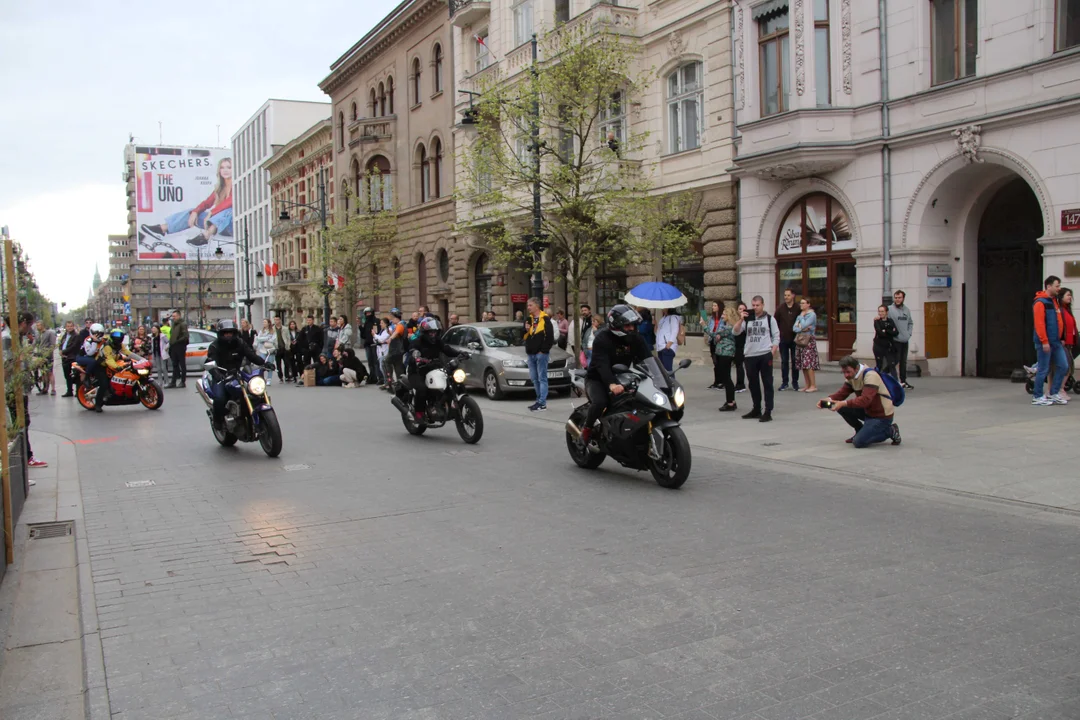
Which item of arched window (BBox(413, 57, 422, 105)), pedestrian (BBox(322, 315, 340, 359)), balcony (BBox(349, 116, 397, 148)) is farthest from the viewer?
balcony (BBox(349, 116, 397, 148))

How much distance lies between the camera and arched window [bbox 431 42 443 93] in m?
37.2

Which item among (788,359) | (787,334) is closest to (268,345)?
(788,359)

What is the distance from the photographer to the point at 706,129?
74.7ft

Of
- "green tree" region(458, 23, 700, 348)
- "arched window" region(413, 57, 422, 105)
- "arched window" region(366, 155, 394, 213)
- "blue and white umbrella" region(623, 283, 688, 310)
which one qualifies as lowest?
"blue and white umbrella" region(623, 283, 688, 310)

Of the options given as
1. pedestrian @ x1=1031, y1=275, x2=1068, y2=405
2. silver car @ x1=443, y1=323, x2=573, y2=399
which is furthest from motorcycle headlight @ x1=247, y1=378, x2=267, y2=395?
pedestrian @ x1=1031, y1=275, x2=1068, y2=405

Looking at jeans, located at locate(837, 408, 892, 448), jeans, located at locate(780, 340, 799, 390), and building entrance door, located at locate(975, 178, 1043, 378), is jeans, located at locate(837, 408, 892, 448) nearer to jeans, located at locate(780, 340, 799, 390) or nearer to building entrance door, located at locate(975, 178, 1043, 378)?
jeans, located at locate(780, 340, 799, 390)

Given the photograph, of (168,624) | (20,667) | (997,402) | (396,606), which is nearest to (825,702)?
(396,606)

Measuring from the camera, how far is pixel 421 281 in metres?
39.9

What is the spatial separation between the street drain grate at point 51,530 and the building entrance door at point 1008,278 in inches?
633

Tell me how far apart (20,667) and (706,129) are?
2065cm

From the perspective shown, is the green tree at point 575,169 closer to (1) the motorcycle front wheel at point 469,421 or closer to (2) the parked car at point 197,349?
(1) the motorcycle front wheel at point 469,421

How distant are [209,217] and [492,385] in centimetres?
6950

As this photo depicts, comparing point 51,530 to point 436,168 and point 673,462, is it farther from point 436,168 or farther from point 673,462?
point 436,168

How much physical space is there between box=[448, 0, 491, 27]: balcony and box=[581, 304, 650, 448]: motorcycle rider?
25.3m
